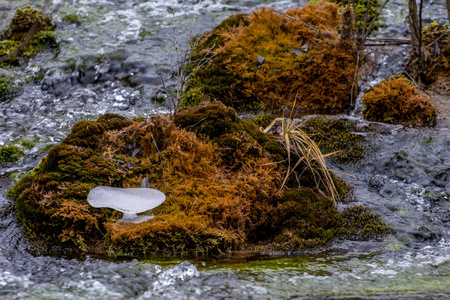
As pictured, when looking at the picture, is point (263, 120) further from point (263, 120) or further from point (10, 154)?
point (10, 154)

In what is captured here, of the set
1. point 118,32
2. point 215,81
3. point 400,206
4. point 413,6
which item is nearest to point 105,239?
point 400,206

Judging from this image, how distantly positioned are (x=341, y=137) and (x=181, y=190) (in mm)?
2777

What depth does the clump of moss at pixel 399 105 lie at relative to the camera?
5609mm

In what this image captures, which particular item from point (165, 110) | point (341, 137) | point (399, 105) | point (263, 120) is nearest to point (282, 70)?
point (263, 120)

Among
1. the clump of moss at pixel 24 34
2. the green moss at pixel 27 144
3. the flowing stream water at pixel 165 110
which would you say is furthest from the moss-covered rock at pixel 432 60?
the clump of moss at pixel 24 34

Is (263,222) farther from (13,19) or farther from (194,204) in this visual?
(13,19)

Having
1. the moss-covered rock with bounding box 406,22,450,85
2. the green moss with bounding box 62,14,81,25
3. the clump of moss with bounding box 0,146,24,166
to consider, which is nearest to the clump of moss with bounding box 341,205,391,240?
the moss-covered rock with bounding box 406,22,450,85

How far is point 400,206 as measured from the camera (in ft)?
13.2

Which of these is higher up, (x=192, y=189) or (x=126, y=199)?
(x=126, y=199)

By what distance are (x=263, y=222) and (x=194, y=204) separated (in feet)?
2.22

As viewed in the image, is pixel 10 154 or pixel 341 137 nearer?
pixel 10 154

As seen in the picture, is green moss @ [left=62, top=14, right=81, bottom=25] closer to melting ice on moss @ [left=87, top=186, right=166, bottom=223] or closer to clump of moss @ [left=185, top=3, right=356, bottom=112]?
clump of moss @ [left=185, top=3, right=356, bottom=112]

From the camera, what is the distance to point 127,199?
3.04 metres

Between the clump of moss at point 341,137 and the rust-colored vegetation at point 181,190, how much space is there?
3.38 ft
